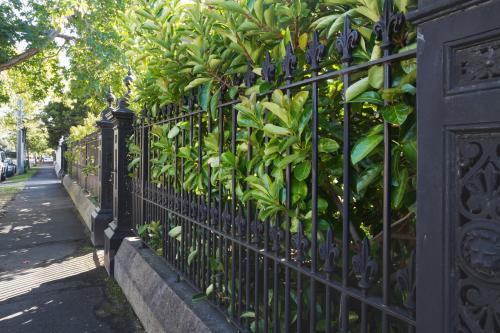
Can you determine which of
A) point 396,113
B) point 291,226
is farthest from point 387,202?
point 291,226

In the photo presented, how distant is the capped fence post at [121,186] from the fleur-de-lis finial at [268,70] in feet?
12.6

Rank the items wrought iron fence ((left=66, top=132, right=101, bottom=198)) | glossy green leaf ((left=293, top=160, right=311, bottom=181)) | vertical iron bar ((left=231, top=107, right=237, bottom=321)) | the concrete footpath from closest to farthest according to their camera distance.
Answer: glossy green leaf ((left=293, top=160, right=311, bottom=181)), vertical iron bar ((left=231, top=107, right=237, bottom=321)), the concrete footpath, wrought iron fence ((left=66, top=132, right=101, bottom=198))

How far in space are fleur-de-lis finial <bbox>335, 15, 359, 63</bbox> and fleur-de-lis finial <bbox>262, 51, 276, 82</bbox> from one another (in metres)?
0.49

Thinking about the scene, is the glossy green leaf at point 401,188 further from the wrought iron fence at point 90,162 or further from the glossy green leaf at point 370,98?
the wrought iron fence at point 90,162

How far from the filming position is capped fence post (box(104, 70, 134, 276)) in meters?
5.59

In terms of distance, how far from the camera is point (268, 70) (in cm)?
208

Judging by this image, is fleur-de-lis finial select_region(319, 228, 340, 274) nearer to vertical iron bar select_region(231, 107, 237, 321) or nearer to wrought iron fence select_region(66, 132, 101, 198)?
vertical iron bar select_region(231, 107, 237, 321)

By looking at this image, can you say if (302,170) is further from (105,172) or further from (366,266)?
(105,172)

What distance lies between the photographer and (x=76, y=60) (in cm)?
1352

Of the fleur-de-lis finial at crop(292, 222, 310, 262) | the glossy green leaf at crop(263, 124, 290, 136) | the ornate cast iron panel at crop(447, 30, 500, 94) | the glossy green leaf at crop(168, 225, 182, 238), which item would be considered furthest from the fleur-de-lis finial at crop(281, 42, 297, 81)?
the glossy green leaf at crop(168, 225, 182, 238)

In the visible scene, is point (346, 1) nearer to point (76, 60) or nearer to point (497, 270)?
point (497, 270)

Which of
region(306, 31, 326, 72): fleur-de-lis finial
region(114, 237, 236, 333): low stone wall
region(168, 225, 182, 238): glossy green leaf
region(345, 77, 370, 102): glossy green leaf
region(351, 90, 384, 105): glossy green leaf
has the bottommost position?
region(114, 237, 236, 333): low stone wall

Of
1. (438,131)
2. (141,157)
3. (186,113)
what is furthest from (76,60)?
(438,131)

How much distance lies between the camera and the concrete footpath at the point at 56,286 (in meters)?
3.96
